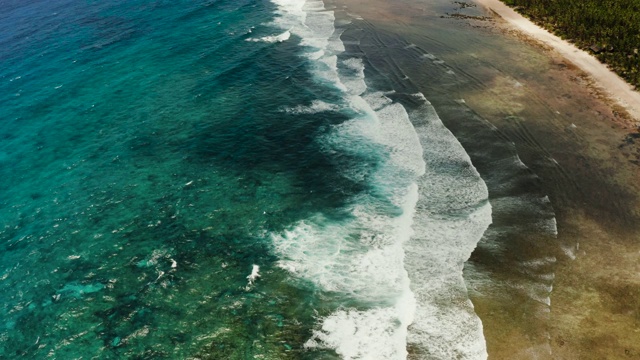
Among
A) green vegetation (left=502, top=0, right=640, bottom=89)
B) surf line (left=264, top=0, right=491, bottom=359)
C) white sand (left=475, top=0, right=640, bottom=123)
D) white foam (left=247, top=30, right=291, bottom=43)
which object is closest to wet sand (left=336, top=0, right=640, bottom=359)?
white sand (left=475, top=0, right=640, bottom=123)

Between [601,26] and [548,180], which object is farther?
[601,26]

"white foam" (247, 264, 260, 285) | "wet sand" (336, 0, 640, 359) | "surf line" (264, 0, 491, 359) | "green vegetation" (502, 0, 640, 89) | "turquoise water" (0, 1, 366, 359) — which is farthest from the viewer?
"green vegetation" (502, 0, 640, 89)

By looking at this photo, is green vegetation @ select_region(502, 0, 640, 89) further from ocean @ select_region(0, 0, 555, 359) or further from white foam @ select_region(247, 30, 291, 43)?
white foam @ select_region(247, 30, 291, 43)

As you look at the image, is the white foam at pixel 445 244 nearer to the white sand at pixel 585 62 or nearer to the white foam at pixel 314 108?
the white foam at pixel 314 108

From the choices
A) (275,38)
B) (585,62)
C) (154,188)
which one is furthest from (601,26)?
(154,188)

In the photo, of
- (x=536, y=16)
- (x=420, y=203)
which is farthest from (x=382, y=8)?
(x=420, y=203)

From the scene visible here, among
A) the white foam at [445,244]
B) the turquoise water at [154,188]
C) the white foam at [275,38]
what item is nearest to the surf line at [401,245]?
the white foam at [445,244]

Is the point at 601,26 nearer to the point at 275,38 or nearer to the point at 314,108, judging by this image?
the point at 314,108
